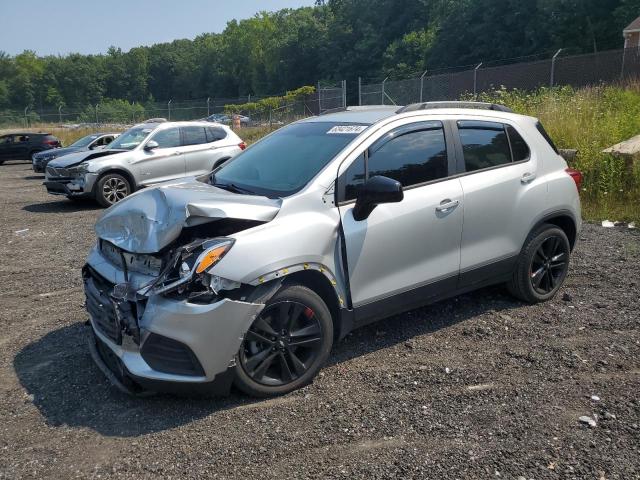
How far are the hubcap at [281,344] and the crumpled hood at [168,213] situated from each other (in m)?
0.62

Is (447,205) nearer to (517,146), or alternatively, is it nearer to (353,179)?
(353,179)

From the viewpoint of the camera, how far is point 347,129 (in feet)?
13.9

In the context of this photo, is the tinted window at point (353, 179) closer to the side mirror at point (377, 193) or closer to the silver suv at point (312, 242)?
the silver suv at point (312, 242)

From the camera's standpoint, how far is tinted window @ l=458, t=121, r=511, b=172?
4551 millimetres

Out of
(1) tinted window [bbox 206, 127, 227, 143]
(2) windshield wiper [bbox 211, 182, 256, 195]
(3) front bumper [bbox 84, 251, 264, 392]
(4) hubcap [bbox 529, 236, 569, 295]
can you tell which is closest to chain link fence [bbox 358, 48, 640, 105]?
(1) tinted window [bbox 206, 127, 227, 143]

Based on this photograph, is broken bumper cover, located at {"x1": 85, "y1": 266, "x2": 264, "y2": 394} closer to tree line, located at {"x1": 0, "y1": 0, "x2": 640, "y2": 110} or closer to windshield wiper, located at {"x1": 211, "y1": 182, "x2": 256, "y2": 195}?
windshield wiper, located at {"x1": 211, "y1": 182, "x2": 256, "y2": 195}

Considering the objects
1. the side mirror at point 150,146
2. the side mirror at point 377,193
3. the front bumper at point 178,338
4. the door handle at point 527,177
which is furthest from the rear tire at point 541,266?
the side mirror at point 150,146

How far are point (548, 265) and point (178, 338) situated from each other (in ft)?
11.3

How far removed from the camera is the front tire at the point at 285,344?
11.4 ft

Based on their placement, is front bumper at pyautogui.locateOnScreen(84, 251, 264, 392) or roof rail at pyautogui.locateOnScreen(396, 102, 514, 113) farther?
roof rail at pyautogui.locateOnScreen(396, 102, 514, 113)

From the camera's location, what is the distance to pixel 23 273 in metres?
6.82

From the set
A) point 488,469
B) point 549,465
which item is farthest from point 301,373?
point 549,465

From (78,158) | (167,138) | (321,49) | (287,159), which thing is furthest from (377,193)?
(321,49)

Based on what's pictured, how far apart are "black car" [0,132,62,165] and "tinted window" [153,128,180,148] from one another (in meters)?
15.5
